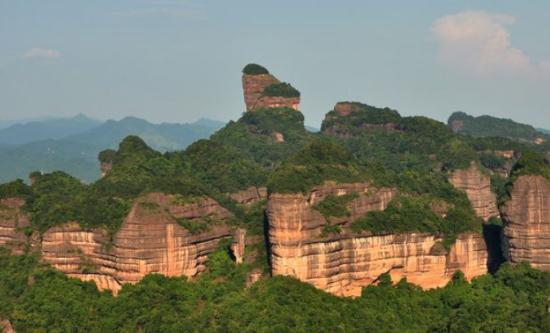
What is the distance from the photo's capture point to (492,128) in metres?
127

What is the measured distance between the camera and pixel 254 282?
4828 centimetres

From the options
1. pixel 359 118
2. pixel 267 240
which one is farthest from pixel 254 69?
pixel 267 240

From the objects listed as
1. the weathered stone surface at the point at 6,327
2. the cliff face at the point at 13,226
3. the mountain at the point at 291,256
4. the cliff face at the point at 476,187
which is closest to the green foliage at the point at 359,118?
the cliff face at the point at 476,187

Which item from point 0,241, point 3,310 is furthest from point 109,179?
point 3,310

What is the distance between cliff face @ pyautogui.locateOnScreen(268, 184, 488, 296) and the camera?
4566 cm

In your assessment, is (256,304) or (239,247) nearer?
(256,304)

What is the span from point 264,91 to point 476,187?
40.9m

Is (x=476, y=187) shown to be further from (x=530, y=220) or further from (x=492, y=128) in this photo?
(x=492, y=128)

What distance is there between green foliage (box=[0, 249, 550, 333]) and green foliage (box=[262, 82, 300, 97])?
49.3 meters

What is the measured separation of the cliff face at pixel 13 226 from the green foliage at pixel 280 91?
48.0 m

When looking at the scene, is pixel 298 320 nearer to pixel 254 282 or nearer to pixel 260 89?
pixel 254 282

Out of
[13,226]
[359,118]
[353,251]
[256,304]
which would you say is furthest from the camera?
[359,118]

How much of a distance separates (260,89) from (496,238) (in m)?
52.8

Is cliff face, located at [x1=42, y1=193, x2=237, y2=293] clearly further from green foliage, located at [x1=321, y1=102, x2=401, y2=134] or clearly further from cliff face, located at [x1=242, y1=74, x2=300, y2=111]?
cliff face, located at [x1=242, y1=74, x2=300, y2=111]
